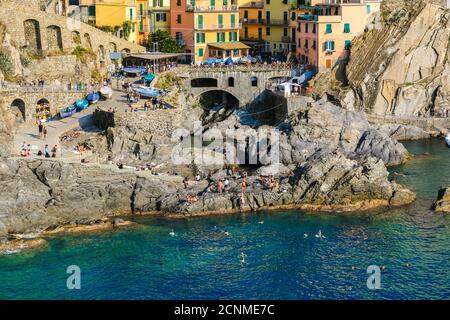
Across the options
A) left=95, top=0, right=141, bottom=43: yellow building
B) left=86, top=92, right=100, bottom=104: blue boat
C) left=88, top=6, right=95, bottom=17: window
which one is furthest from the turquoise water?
left=88, top=6, right=95, bottom=17: window

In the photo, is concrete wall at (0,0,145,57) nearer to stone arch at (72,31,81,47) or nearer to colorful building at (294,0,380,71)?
stone arch at (72,31,81,47)

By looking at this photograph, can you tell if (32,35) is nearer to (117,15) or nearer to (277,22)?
(117,15)

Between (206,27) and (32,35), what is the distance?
59.6ft

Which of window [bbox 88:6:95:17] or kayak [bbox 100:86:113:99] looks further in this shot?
window [bbox 88:6:95:17]

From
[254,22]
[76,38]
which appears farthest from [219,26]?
[76,38]

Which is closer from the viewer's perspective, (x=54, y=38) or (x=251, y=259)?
(x=251, y=259)

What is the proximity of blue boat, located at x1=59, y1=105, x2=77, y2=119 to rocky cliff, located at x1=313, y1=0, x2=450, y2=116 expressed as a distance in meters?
22.7

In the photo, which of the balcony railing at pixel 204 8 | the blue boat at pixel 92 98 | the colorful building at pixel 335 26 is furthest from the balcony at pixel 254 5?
the blue boat at pixel 92 98

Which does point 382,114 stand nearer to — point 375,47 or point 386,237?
point 375,47

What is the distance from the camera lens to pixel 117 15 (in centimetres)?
7988

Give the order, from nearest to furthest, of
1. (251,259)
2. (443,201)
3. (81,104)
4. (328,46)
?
(251,259), (443,201), (81,104), (328,46)

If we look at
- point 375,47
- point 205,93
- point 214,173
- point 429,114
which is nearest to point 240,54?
point 205,93

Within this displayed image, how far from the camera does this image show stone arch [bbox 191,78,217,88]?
3012 inches

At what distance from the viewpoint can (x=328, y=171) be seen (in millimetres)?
55438
